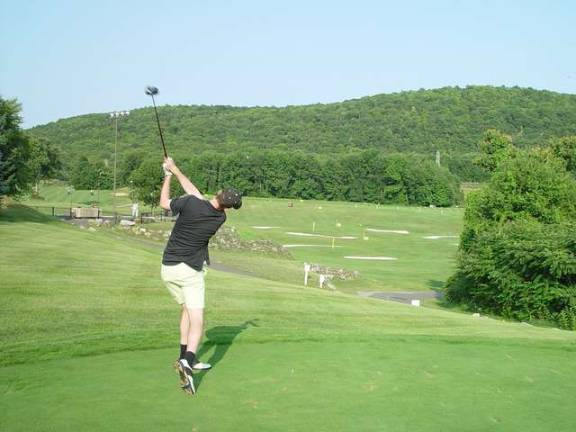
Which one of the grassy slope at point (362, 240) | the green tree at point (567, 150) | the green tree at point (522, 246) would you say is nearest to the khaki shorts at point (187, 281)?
the green tree at point (522, 246)

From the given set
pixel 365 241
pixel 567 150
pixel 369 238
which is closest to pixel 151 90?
pixel 567 150

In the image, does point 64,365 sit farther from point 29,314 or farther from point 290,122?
point 290,122

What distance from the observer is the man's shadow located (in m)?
8.23

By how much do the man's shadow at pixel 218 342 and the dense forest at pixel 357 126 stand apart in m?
128

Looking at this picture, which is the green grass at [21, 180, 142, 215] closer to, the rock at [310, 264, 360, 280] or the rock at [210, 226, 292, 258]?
the rock at [210, 226, 292, 258]

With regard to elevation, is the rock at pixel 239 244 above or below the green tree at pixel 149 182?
below

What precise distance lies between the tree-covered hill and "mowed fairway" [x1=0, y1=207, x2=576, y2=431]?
12863 cm

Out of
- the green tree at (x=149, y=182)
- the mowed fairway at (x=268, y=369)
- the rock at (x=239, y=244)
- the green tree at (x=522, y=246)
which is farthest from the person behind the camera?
the green tree at (x=149, y=182)

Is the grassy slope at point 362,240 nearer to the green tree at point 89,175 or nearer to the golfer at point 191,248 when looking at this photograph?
the green tree at point 89,175

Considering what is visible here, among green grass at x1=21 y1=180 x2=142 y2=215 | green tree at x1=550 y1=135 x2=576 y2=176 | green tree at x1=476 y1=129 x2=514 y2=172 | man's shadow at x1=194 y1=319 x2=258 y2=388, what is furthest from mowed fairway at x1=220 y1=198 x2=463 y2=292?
man's shadow at x1=194 y1=319 x2=258 y2=388

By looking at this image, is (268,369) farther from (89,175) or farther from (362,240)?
(89,175)

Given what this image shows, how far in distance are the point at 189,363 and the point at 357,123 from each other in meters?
182

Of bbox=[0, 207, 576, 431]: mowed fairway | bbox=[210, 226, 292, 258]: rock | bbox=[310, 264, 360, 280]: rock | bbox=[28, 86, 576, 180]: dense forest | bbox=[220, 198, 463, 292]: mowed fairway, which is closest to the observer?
bbox=[0, 207, 576, 431]: mowed fairway

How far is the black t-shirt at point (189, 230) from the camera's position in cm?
780
